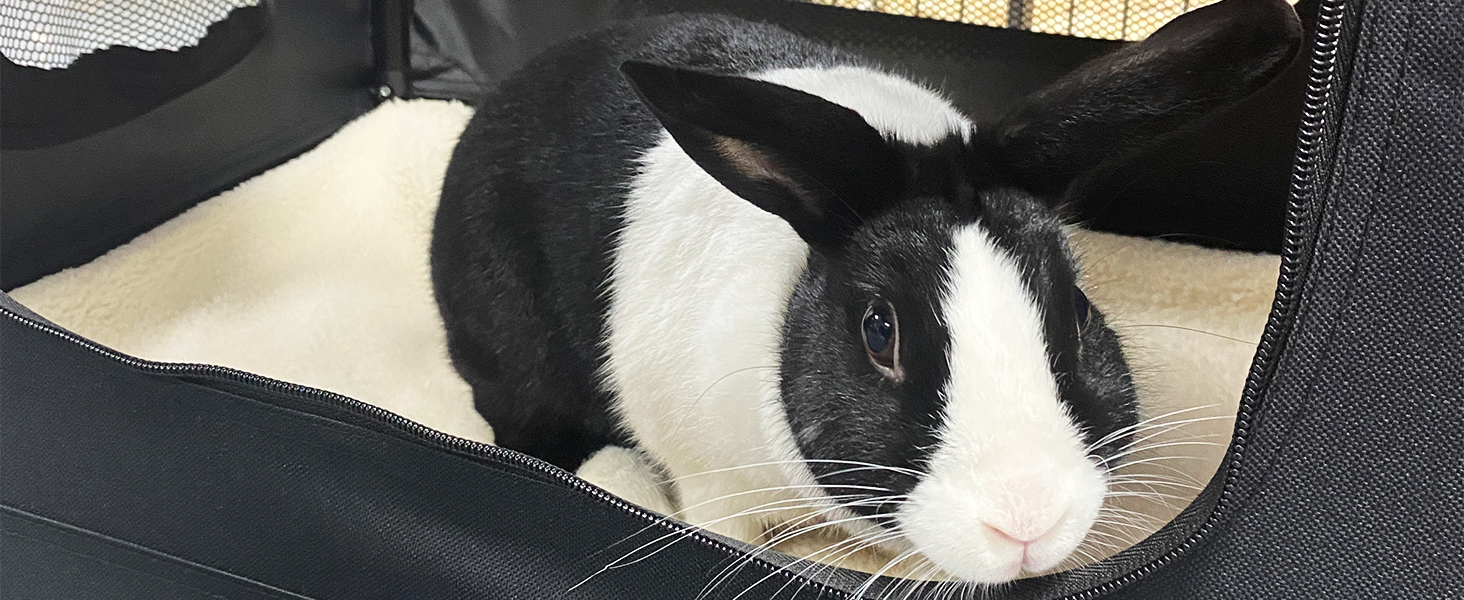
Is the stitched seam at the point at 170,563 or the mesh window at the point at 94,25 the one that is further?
the mesh window at the point at 94,25

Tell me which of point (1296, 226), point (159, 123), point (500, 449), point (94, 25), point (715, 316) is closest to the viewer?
point (1296, 226)

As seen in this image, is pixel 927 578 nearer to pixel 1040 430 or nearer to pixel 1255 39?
pixel 1040 430

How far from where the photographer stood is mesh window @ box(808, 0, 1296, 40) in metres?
1.00

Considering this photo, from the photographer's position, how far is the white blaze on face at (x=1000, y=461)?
0.68m

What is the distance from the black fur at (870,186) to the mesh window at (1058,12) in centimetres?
9

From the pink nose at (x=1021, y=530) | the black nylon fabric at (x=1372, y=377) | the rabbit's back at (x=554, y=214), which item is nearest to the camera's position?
the black nylon fabric at (x=1372, y=377)

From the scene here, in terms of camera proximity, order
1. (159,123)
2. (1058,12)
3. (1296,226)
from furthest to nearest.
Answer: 1. (159,123)
2. (1058,12)
3. (1296,226)

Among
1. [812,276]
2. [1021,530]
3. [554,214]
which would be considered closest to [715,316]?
[812,276]

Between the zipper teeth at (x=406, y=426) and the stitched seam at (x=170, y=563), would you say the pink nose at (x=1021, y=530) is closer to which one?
the zipper teeth at (x=406, y=426)

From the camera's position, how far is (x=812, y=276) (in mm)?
860

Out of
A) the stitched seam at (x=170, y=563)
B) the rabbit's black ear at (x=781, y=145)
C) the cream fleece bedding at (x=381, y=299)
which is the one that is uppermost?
the rabbit's black ear at (x=781, y=145)

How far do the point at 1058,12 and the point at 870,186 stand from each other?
0.38m

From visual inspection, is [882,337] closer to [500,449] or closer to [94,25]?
[500,449]

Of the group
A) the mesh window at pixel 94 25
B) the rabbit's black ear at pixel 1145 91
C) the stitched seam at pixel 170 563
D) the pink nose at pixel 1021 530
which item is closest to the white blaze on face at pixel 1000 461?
the pink nose at pixel 1021 530
